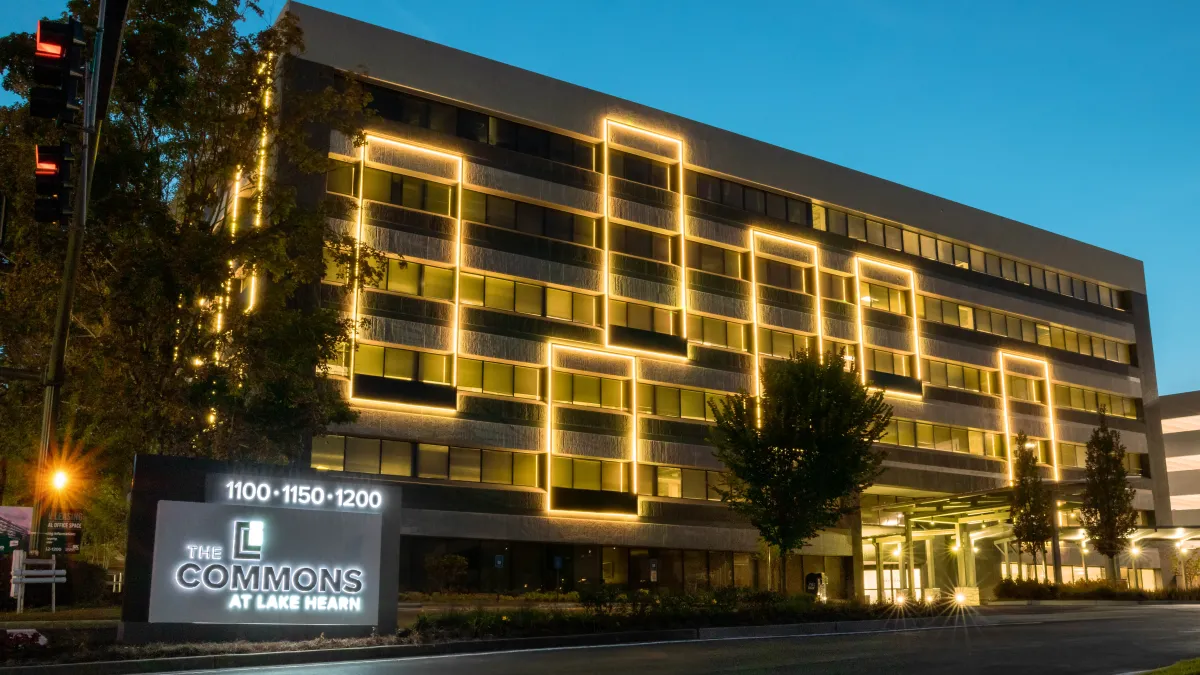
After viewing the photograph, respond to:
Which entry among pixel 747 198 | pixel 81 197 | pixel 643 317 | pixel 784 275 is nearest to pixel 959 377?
pixel 784 275

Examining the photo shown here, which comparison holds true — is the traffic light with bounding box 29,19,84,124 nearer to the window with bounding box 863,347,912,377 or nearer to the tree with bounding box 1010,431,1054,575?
the tree with bounding box 1010,431,1054,575

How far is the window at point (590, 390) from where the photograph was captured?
160 ft

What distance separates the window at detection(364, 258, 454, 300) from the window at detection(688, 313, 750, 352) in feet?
44.0

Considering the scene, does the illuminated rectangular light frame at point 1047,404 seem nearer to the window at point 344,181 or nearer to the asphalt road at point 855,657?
the asphalt road at point 855,657

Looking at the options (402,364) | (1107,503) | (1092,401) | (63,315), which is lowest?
(1107,503)

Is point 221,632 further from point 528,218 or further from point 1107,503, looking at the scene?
point 1107,503

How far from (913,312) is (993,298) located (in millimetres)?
8386

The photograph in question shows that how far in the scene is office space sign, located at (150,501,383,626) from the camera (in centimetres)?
2055

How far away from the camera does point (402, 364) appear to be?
1740 inches

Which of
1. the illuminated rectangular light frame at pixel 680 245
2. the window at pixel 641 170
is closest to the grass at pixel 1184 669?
the illuminated rectangular light frame at pixel 680 245

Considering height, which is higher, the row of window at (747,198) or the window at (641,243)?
the row of window at (747,198)

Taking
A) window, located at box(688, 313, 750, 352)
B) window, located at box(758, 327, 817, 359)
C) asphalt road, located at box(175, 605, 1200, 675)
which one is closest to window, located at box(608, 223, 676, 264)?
window, located at box(688, 313, 750, 352)

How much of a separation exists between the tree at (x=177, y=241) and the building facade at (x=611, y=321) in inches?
544

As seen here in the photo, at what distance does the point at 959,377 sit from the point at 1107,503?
11129 millimetres
